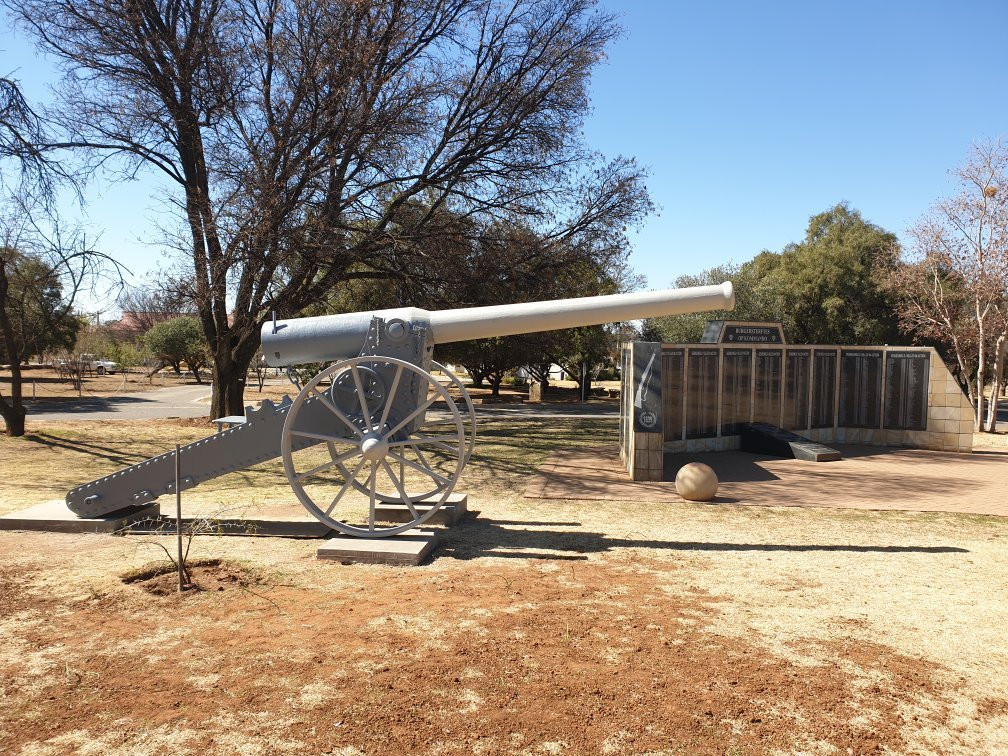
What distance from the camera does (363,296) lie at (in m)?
24.1

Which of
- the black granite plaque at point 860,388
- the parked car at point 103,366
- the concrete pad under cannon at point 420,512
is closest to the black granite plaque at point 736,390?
the black granite plaque at point 860,388

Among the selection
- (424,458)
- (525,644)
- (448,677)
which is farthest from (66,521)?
(525,644)

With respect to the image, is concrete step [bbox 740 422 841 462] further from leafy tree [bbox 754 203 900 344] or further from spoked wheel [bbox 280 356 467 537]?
leafy tree [bbox 754 203 900 344]

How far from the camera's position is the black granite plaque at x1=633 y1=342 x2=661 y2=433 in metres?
11.4

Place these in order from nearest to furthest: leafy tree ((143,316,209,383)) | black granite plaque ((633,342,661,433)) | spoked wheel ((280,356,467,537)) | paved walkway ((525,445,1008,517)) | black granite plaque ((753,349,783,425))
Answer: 1. spoked wheel ((280,356,467,537))
2. paved walkway ((525,445,1008,517))
3. black granite plaque ((633,342,661,433))
4. black granite plaque ((753,349,783,425))
5. leafy tree ((143,316,209,383))

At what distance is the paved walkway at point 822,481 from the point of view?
33.3 feet

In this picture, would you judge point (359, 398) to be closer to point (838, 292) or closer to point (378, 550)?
point (378, 550)

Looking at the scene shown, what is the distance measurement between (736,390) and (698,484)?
6.38 m

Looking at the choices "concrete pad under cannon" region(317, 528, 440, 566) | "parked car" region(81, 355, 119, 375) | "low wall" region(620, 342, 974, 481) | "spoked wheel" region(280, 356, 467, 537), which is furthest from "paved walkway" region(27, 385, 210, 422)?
"parked car" region(81, 355, 119, 375)

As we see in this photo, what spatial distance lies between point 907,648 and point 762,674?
1249mm

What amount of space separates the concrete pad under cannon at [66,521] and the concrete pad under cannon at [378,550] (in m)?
2.60

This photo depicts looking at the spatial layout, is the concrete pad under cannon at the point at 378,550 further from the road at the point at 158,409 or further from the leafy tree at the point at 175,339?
the leafy tree at the point at 175,339

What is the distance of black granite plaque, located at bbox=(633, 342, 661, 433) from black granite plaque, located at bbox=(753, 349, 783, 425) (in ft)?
16.8

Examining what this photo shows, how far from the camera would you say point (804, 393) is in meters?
16.6
